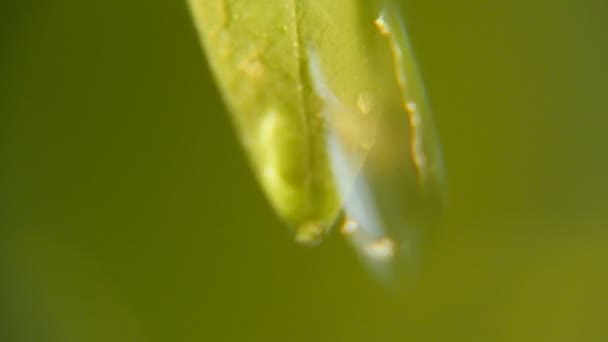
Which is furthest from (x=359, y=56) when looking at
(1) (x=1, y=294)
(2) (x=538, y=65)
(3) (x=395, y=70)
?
(1) (x=1, y=294)

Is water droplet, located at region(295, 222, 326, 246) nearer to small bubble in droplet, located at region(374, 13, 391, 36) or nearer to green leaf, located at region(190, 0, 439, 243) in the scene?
green leaf, located at region(190, 0, 439, 243)

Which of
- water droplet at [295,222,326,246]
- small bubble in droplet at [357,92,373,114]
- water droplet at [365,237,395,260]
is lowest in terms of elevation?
water droplet at [365,237,395,260]

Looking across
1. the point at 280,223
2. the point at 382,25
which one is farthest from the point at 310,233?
the point at 382,25

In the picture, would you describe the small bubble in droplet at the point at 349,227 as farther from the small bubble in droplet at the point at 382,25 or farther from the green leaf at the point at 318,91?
the small bubble in droplet at the point at 382,25

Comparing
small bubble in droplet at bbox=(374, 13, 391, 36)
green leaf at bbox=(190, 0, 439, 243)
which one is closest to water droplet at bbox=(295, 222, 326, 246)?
green leaf at bbox=(190, 0, 439, 243)

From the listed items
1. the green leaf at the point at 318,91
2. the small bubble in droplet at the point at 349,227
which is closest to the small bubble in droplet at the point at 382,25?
the green leaf at the point at 318,91

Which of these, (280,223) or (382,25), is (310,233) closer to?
(280,223)
